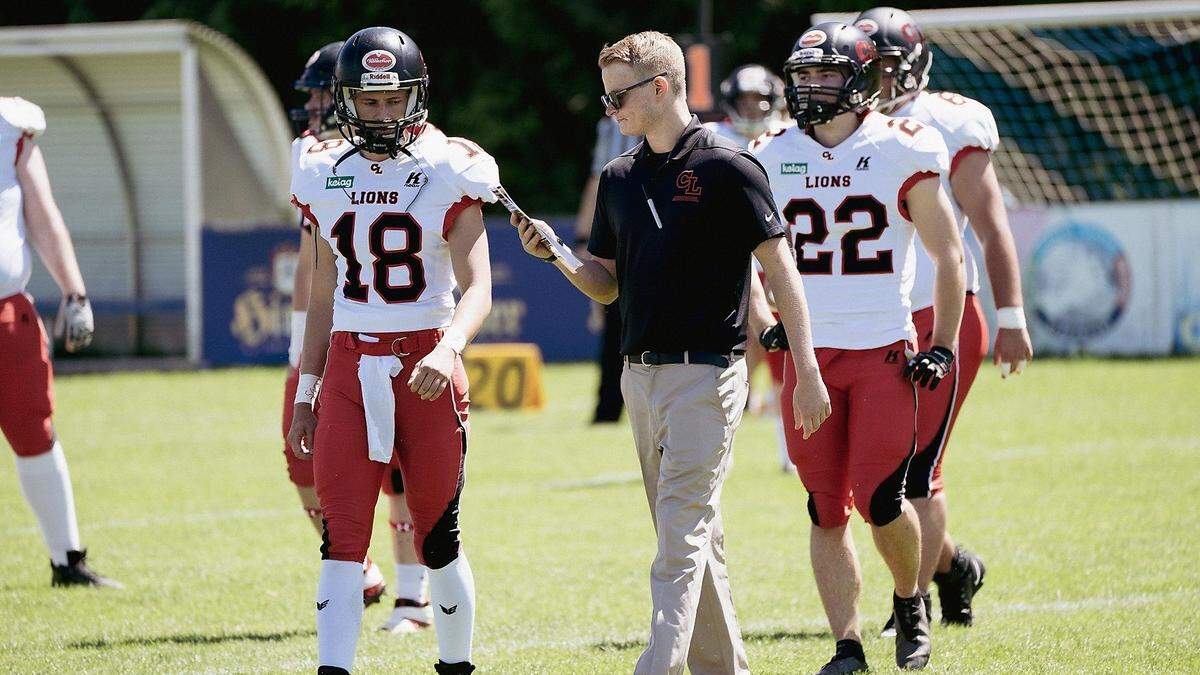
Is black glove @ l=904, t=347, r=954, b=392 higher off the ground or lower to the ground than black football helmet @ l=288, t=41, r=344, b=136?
lower

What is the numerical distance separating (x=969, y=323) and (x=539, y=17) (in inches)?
751

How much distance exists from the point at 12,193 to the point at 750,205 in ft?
11.8

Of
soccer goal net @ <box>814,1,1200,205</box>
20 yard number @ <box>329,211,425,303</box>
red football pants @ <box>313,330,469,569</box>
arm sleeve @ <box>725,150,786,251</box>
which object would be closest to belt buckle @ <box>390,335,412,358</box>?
red football pants @ <box>313,330,469,569</box>

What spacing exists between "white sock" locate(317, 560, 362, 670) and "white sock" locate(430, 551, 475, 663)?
0.33m

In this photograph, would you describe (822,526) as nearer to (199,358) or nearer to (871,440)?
(871,440)

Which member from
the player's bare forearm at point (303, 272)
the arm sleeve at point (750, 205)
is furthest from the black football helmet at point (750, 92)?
the arm sleeve at point (750, 205)

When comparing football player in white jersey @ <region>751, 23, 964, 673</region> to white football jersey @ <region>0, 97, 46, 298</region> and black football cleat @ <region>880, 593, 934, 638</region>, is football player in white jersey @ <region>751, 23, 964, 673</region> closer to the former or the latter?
black football cleat @ <region>880, 593, 934, 638</region>

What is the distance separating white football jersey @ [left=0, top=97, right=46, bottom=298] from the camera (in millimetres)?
6613

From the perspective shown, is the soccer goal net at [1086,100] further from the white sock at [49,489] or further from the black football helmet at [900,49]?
the white sock at [49,489]

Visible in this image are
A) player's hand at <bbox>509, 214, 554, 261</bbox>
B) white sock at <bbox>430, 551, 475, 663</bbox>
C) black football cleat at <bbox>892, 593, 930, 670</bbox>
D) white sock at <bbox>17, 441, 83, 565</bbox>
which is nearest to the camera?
player's hand at <bbox>509, 214, 554, 261</bbox>

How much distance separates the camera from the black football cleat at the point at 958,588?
233 inches

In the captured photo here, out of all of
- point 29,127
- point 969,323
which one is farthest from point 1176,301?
point 29,127

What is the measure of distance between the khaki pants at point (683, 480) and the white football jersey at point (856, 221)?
67 cm

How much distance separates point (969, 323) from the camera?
5812 mm
